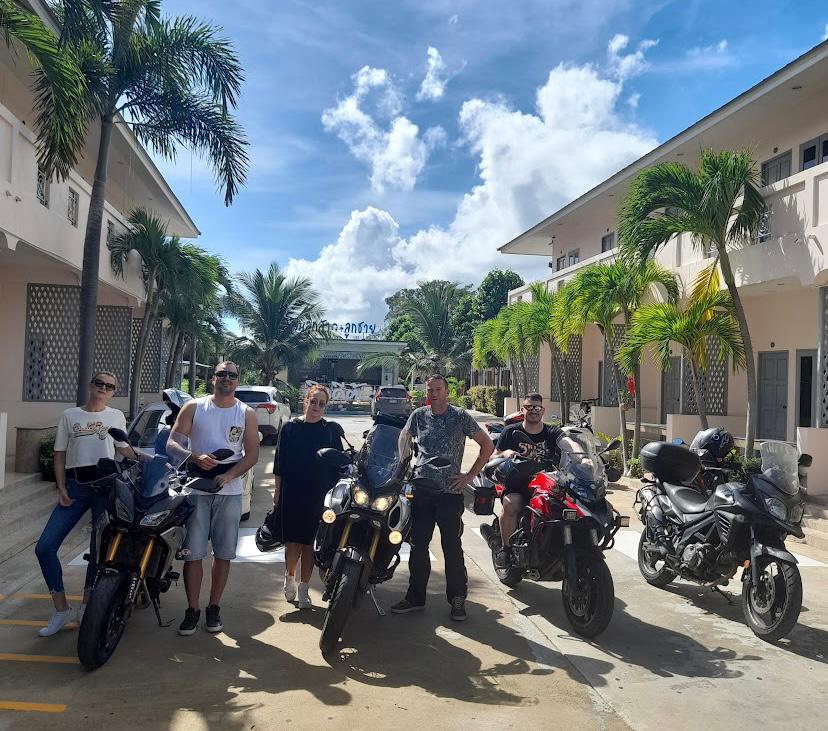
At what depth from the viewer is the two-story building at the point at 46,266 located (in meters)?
9.66

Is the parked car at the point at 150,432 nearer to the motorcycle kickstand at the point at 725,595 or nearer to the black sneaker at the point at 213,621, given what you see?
the black sneaker at the point at 213,621

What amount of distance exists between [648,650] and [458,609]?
52.0 inches

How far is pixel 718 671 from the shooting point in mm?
4461

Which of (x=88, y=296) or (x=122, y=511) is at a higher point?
(x=88, y=296)

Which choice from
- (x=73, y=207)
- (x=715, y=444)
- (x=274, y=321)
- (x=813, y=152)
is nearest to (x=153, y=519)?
(x=715, y=444)

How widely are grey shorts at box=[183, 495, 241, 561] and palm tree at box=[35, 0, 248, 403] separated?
7.03 metres

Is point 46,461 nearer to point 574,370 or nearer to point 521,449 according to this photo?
point 521,449

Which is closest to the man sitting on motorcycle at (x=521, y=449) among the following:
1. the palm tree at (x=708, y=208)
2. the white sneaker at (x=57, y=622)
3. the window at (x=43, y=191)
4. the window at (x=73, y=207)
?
the white sneaker at (x=57, y=622)

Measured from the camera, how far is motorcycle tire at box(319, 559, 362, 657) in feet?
14.3

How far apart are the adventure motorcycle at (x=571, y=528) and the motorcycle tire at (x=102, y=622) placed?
281cm

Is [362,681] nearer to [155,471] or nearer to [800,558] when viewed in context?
[155,471]

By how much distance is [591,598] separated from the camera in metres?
4.90

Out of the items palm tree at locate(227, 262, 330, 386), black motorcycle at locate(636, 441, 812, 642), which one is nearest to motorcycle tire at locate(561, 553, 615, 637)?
black motorcycle at locate(636, 441, 812, 642)

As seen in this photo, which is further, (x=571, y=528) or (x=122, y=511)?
(x=571, y=528)
